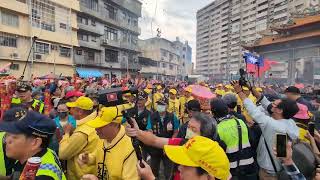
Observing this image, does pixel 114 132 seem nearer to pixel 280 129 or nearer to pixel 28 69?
pixel 280 129

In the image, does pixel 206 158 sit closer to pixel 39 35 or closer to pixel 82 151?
pixel 82 151

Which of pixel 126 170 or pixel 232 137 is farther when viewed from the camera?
pixel 232 137

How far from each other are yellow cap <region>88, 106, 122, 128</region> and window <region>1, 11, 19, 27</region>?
29643mm

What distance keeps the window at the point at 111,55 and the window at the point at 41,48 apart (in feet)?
49.2

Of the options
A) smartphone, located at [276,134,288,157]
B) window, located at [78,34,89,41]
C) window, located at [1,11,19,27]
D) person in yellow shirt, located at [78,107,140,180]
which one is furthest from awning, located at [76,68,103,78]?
smartphone, located at [276,134,288,157]

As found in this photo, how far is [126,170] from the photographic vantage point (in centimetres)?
318

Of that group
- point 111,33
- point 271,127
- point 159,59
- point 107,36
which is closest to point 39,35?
point 107,36

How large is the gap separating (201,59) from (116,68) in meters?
91.2

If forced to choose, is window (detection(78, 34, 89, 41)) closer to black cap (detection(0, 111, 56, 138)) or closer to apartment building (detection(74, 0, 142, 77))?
apartment building (detection(74, 0, 142, 77))

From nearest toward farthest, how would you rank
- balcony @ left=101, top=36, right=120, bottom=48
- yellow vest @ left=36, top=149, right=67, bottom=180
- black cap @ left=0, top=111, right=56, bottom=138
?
yellow vest @ left=36, top=149, right=67, bottom=180 → black cap @ left=0, top=111, right=56, bottom=138 → balcony @ left=101, top=36, right=120, bottom=48

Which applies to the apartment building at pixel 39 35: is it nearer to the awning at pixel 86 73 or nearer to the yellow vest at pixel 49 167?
the awning at pixel 86 73

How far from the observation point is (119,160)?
3.26 meters

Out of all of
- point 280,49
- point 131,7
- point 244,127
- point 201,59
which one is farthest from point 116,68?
point 201,59

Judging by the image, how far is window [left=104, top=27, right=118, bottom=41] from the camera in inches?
1941
